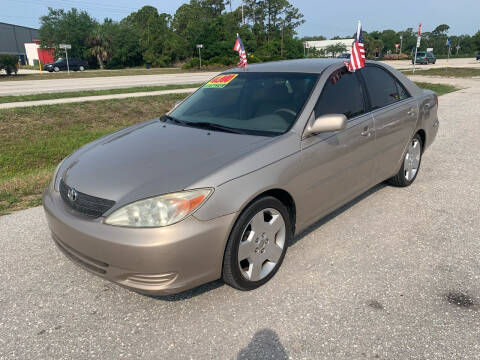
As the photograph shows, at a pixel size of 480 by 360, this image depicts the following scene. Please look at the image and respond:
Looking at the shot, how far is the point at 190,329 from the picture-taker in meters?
2.44

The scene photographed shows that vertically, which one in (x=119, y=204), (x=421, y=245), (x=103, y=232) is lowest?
(x=421, y=245)

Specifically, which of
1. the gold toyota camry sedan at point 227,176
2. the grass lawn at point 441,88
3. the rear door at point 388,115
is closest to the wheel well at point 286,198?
the gold toyota camry sedan at point 227,176

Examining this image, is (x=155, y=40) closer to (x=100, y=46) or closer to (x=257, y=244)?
(x=100, y=46)

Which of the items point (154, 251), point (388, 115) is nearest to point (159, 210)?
point (154, 251)

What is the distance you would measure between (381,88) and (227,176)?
2582 mm

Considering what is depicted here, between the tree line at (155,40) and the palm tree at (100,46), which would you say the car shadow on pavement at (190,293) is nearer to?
the tree line at (155,40)

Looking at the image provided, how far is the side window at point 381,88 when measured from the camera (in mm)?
4008

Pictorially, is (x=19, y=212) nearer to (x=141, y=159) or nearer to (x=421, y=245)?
(x=141, y=159)

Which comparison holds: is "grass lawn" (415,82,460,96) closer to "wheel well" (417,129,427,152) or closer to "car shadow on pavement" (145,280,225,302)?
"wheel well" (417,129,427,152)

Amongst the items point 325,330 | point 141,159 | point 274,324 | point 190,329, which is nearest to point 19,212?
point 141,159

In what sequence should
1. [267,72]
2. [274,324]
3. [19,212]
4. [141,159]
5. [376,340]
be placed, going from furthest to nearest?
[19,212]
[267,72]
[141,159]
[274,324]
[376,340]

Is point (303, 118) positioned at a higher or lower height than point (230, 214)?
higher

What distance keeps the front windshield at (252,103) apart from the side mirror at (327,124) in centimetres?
18

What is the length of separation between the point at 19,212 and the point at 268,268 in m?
3.10
